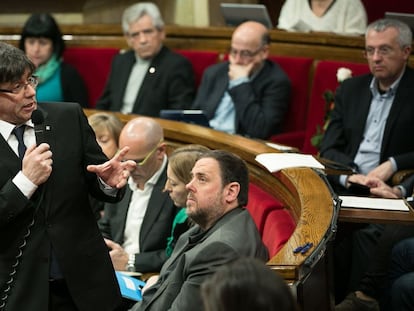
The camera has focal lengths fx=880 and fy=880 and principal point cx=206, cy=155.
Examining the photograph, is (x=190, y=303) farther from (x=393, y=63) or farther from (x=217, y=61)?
(x=217, y=61)

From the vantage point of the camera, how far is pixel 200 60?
189 inches

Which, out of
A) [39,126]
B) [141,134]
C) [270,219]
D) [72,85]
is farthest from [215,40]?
[39,126]

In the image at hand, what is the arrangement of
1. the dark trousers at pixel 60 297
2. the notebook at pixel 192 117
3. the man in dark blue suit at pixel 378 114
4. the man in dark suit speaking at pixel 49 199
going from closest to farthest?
1. the man in dark suit speaking at pixel 49 199
2. the dark trousers at pixel 60 297
3. the man in dark blue suit at pixel 378 114
4. the notebook at pixel 192 117

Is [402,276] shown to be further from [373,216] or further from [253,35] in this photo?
[253,35]

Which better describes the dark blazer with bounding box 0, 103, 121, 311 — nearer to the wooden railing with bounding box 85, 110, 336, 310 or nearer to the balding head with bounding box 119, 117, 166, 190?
the wooden railing with bounding box 85, 110, 336, 310

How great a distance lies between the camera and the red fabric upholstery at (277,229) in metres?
2.56

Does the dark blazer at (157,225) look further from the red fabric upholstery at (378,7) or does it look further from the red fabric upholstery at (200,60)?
the red fabric upholstery at (378,7)

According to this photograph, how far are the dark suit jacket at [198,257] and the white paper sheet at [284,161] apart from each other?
410 millimetres

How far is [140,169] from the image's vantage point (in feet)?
10.6

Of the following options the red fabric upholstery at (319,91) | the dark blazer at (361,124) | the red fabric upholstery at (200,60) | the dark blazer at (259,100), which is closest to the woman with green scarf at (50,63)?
the red fabric upholstery at (200,60)

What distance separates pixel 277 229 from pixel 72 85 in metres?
2.62

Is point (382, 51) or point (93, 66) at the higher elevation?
point (382, 51)

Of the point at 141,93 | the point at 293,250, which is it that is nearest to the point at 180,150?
the point at 293,250

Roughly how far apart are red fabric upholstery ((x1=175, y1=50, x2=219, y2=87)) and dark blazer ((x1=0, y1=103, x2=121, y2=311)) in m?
2.49
